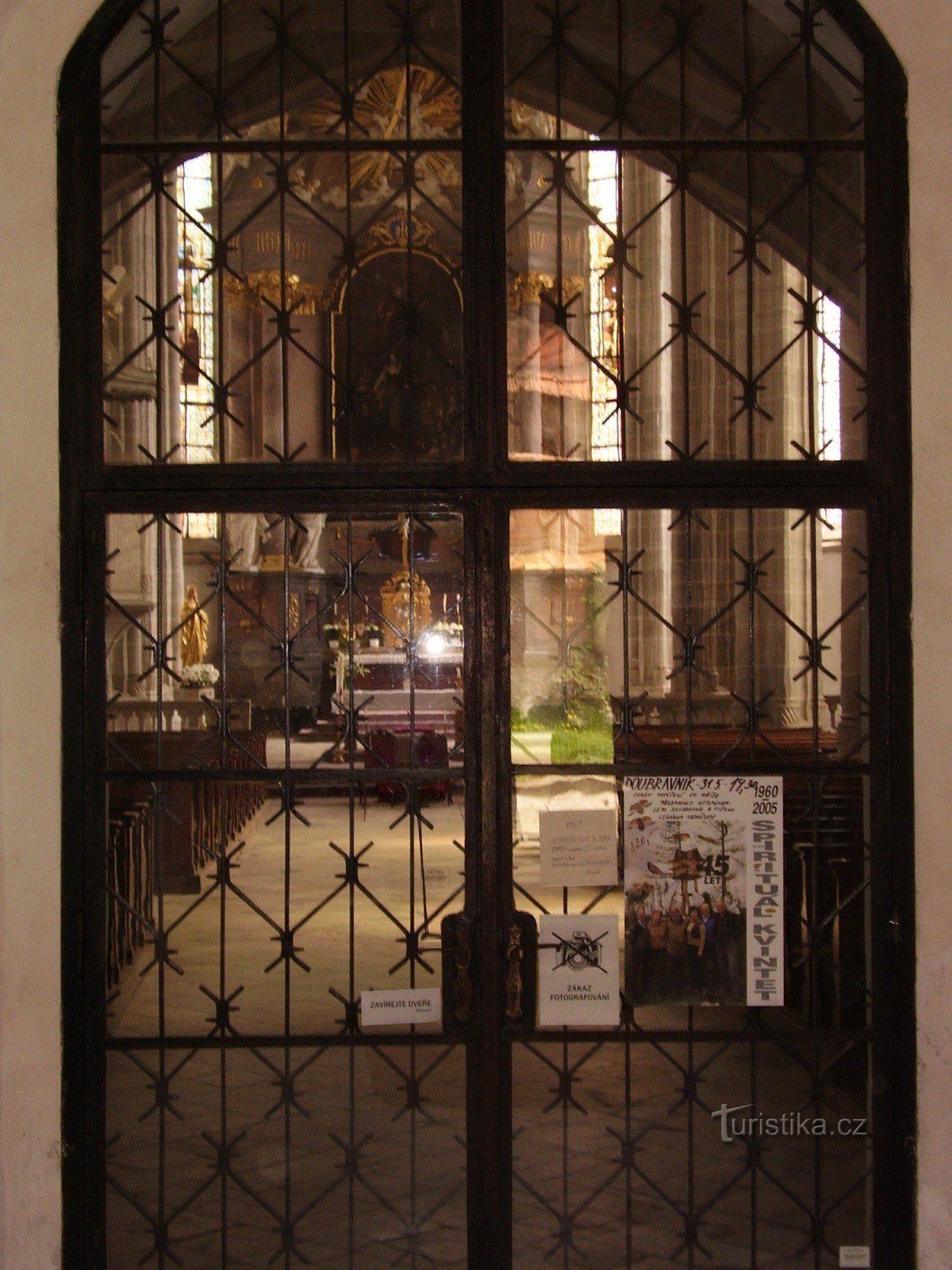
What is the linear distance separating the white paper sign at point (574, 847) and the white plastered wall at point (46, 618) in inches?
34.0

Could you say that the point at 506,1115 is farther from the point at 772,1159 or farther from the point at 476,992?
the point at 772,1159

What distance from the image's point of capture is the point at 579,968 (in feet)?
12.5

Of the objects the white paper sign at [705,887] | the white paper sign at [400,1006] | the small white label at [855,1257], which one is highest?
the white paper sign at [705,887]

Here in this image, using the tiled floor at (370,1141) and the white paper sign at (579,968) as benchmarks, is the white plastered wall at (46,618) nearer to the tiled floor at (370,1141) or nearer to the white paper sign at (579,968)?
the tiled floor at (370,1141)

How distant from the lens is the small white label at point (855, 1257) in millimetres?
3748

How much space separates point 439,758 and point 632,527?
1.07m

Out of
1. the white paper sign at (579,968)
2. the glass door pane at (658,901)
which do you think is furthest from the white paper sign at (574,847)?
the white paper sign at (579,968)

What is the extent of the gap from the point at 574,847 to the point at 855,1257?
137 centimetres

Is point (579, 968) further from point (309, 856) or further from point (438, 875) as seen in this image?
point (309, 856)

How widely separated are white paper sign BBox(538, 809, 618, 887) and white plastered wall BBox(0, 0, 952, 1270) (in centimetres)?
86

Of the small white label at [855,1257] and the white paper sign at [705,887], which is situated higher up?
the white paper sign at [705,887]

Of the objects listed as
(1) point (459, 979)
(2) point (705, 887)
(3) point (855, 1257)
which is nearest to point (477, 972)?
(1) point (459, 979)

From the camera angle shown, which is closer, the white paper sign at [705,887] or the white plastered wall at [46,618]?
the white plastered wall at [46,618]

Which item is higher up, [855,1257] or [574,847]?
[574,847]
